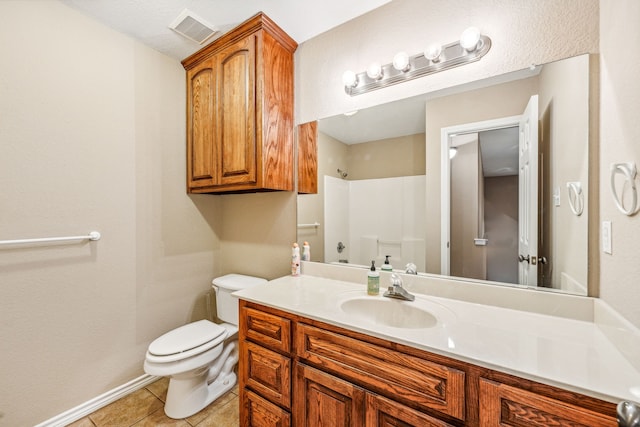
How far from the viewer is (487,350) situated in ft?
2.50

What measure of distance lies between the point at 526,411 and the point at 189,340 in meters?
1.63

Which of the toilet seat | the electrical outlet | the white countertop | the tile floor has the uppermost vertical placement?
the electrical outlet

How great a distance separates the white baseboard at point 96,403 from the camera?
1.41 m

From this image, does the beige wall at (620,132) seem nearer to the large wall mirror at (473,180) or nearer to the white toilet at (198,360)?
the large wall mirror at (473,180)

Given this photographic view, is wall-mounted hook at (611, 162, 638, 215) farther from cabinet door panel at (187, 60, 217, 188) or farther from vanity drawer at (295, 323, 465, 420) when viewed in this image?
cabinet door panel at (187, 60, 217, 188)

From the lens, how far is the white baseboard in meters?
1.41

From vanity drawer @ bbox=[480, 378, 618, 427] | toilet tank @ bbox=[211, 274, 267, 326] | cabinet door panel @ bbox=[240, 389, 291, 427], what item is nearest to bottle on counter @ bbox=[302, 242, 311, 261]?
toilet tank @ bbox=[211, 274, 267, 326]

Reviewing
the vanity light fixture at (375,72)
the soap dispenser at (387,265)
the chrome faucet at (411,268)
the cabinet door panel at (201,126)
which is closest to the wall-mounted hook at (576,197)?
the chrome faucet at (411,268)

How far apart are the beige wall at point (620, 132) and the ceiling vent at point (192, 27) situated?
1951mm

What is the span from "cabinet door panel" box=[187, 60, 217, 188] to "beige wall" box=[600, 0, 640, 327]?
198cm

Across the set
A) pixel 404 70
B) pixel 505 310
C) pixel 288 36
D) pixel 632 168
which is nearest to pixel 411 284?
pixel 505 310

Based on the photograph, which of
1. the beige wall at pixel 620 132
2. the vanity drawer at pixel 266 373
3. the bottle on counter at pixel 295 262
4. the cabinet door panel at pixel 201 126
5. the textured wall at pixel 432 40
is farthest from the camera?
the cabinet door panel at pixel 201 126

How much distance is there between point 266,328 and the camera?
46.8 inches

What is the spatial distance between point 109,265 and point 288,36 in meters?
1.90
